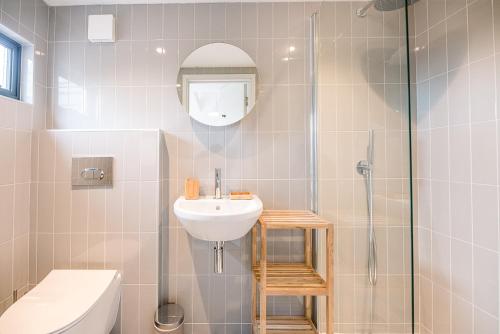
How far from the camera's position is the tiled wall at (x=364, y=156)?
86 cm

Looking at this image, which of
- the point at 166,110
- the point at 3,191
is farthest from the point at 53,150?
the point at 166,110

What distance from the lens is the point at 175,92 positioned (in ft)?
5.55

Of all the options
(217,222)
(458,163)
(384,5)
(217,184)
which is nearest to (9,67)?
(217,184)

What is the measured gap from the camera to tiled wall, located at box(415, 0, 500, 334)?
3.97ft

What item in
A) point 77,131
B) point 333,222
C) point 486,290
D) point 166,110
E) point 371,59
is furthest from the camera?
point 166,110

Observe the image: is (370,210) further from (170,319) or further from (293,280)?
(170,319)

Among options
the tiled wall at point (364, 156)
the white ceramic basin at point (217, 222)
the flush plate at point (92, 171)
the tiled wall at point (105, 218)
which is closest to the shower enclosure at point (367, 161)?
the tiled wall at point (364, 156)

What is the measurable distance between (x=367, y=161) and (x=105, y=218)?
1.43m

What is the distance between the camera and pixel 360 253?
1110 mm

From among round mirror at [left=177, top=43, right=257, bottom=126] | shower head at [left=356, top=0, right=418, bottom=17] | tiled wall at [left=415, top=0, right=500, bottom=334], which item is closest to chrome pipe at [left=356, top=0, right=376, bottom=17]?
shower head at [left=356, top=0, right=418, bottom=17]

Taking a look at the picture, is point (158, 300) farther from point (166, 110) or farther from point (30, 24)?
point (30, 24)

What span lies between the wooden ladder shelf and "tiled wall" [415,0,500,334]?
66 centimetres

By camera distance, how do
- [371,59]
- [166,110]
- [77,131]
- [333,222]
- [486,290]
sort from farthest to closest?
[166,110] < [77,131] < [333,222] < [486,290] < [371,59]

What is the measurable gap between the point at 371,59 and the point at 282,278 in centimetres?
110
